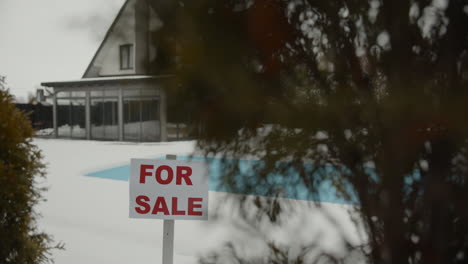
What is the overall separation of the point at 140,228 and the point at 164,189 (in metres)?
3.08

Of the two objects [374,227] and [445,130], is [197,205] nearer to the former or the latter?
[374,227]

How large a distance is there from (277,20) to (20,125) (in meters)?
2.19

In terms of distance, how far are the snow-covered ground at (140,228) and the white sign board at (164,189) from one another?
0.76 feet

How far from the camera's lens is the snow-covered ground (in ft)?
4.42

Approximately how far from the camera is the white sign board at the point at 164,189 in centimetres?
245

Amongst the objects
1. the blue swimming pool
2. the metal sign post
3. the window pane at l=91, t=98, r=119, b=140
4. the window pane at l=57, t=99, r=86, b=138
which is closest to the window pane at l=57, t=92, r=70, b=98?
the window pane at l=57, t=99, r=86, b=138

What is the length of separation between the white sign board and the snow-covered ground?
0.23 m

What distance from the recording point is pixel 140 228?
5.27m

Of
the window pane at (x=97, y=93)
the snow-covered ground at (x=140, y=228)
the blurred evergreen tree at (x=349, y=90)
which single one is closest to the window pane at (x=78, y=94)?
the window pane at (x=97, y=93)

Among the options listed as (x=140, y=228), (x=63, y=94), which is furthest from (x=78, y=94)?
(x=140, y=228)

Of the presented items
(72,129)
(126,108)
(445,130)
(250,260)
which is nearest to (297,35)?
(445,130)

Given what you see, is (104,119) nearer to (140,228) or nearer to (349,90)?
(140,228)

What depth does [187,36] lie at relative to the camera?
1103 millimetres

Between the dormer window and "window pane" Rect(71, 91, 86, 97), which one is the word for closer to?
the dormer window
